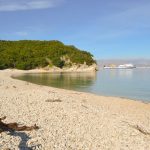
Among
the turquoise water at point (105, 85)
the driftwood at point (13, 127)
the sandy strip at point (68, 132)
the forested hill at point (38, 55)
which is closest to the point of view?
the sandy strip at point (68, 132)

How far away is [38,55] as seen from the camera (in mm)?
146750

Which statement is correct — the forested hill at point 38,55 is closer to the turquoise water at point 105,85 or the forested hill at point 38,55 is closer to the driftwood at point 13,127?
the turquoise water at point 105,85

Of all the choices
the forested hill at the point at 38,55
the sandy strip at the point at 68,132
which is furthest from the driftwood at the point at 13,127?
the forested hill at the point at 38,55

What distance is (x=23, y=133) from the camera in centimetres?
1155

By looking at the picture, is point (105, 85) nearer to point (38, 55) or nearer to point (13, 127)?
point (13, 127)

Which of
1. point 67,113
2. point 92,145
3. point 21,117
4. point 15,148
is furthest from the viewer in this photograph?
point 67,113

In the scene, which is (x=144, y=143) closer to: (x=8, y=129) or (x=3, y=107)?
(x=8, y=129)

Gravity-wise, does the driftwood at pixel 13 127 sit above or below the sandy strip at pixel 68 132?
above

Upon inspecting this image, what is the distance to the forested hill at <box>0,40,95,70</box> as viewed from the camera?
447ft

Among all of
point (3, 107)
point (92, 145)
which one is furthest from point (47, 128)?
point (3, 107)

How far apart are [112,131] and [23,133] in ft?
11.6

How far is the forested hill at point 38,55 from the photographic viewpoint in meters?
136

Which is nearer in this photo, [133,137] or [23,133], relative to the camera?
[23,133]

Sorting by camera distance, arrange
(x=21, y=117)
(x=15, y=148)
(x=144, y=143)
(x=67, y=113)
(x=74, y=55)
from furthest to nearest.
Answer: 1. (x=74, y=55)
2. (x=67, y=113)
3. (x=21, y=117)
4. (x=144, y=143)
5. (x=15, y=148)
